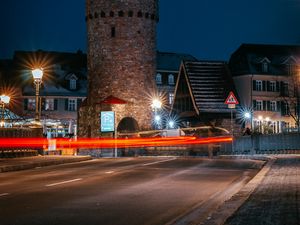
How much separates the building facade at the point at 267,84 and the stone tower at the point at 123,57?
22311mm

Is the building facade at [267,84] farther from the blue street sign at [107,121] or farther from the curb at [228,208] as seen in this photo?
the curb at [228,208]

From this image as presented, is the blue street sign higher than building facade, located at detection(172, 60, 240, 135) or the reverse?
the reverse

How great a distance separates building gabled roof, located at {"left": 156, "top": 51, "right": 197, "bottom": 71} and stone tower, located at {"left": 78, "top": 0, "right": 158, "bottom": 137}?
115 feet

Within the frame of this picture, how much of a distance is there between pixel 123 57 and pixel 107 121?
11927 mm

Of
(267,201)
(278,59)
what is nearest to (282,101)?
(278,59)

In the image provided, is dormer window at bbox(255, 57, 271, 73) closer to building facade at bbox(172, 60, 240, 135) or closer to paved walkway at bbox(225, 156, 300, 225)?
building facade at bbox(172, 60, 240, 135)

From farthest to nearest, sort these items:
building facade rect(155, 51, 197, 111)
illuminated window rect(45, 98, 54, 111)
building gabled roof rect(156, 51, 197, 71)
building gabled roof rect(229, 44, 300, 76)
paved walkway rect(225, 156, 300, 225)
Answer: building gabled roof rect(156, 51, 197, 71) → building facade rect(155, 51, 197, 111) → illuminated window rect(45, 98, 54, 111) → building gabled roof rect(229, 44, 300, 76) → paved walkway rect(225, 156, 300, 225)

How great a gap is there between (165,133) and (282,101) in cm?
3314

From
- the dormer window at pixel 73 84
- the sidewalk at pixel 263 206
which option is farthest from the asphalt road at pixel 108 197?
the dormer window at pixel 73 84

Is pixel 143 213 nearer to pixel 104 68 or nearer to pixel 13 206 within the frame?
pixel 13 206

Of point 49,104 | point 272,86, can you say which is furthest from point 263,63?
point 49,104

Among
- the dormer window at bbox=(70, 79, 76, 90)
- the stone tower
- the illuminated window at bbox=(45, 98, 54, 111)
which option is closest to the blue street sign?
the stone tower

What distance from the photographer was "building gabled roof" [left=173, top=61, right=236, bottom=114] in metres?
63.4

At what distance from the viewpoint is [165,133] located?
2051 inches
